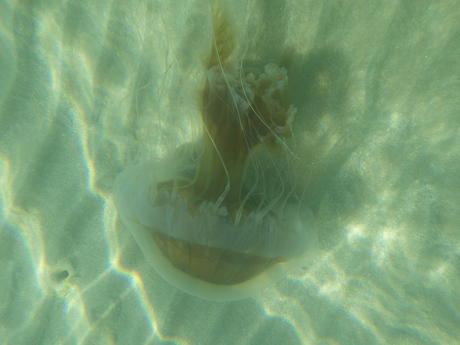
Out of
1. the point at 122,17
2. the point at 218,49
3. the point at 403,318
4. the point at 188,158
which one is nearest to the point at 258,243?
the point at 188,158

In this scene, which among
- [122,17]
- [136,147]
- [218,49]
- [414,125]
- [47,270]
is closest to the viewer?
[218,49]

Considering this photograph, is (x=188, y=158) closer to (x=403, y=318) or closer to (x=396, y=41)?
(x=396, y=41)

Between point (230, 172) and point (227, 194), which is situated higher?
point (230, 172)

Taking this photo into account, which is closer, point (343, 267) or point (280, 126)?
point (280, 126)
